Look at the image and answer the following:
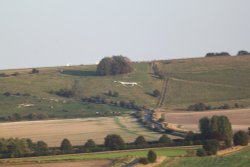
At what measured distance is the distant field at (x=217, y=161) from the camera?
5934 cm

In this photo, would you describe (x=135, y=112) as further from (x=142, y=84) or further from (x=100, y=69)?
(x=100, y=69)

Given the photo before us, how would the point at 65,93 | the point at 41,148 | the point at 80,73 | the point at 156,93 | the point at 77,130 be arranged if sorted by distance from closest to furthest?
the point at 41,148 → the point at 77,130 → the point at 156,93 → the point at 65,93 → the point at 80,73

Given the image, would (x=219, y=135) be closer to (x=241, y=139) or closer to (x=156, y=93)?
(x=241, y=139)

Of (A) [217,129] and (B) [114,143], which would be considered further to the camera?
(A) [217,129]

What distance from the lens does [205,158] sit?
63750mm

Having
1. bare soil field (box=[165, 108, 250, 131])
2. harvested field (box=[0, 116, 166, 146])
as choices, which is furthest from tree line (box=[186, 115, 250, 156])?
bare soil field (box=[165, 108, 250, 131])

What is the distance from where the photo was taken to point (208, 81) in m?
156

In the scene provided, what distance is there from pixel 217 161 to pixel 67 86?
95205 millimetres

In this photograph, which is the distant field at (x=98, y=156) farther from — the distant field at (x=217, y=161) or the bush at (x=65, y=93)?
the bush at (x=65, y=93)

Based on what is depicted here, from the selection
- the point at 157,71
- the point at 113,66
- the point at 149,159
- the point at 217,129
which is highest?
the point at 113,66

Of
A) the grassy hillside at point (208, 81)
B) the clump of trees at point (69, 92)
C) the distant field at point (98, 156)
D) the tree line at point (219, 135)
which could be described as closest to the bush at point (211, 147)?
the tree line at point (219, 135)

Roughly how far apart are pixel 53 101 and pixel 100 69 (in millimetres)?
32882

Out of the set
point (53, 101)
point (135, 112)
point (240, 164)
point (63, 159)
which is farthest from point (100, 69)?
point (240, 164)

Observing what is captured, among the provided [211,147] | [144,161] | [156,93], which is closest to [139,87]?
[156,93]
